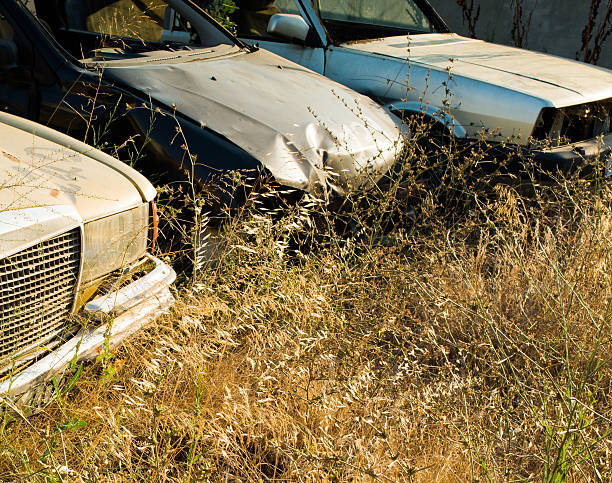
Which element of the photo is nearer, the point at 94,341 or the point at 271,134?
the point at 94,341

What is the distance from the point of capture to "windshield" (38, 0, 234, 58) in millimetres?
3971

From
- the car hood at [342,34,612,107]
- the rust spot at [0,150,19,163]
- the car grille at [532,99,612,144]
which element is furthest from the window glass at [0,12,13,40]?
the car grille at [532,99,612,144]

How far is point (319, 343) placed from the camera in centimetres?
247

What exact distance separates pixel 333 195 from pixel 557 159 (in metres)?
1.62

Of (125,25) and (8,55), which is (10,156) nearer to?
(8,55)

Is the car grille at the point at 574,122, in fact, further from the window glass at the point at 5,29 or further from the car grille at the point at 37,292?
the window glass at the point at 5,29

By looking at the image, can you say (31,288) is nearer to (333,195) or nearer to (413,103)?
(333,195)

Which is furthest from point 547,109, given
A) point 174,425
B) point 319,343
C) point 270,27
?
point 174,425

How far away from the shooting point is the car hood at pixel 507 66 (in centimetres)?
398

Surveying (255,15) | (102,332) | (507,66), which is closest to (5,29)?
(102,332)

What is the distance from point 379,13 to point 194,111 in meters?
2.83

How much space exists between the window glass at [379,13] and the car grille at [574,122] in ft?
5.77

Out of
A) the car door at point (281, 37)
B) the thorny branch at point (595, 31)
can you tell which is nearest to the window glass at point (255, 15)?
the car door at point (281, 37)

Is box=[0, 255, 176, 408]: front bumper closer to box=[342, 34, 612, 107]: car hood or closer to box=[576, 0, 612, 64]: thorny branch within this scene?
box=[342, 34, 612, 107]: car hood
